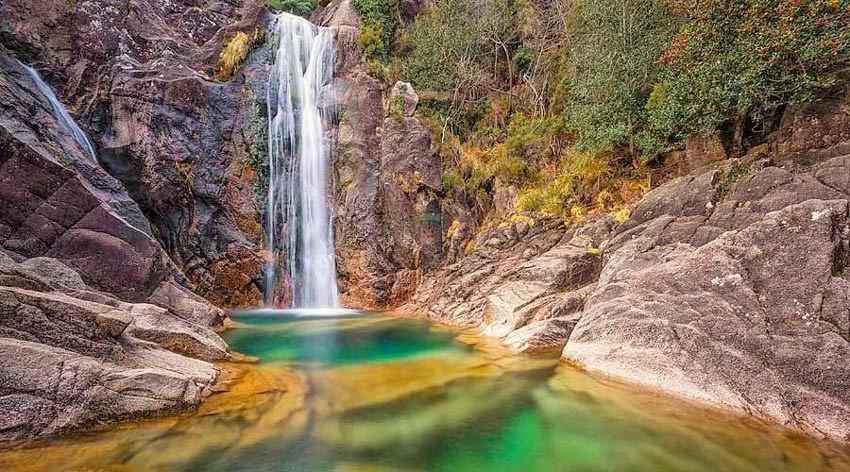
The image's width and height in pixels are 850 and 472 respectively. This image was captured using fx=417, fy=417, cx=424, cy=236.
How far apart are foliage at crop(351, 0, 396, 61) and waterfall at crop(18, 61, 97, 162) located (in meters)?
13.4

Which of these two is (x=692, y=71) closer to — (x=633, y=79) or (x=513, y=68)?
(x=633, y=79)

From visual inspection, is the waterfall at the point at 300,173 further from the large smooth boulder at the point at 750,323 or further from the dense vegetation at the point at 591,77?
the large smooth boulder at the point at 750,323

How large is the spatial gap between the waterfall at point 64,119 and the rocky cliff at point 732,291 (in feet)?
50.2

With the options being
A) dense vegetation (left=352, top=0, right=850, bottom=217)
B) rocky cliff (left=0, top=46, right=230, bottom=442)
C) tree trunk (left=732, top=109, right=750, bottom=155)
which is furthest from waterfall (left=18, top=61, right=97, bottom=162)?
tree trunk (left=732, top=109, right=750, bottom=155)

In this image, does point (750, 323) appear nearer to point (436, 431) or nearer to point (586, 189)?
point (436, 431)

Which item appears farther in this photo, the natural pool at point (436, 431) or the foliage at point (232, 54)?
the foliage at point (232, 54)

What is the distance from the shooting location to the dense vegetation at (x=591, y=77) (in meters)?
9.05

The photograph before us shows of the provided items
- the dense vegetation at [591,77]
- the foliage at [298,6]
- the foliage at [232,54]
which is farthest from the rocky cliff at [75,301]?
the foliage at [298,6]

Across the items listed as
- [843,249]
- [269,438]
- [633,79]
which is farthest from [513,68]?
[269,438]

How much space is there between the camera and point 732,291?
7.21m

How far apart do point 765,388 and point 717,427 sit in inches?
39.9

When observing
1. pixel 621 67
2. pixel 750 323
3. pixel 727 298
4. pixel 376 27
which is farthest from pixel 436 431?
pixel 376 27

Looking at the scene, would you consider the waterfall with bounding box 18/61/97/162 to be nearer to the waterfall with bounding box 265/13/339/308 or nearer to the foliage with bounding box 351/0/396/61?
the waterfall with bounding box 265/13/339/308

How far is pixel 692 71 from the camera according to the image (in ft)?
34.1
